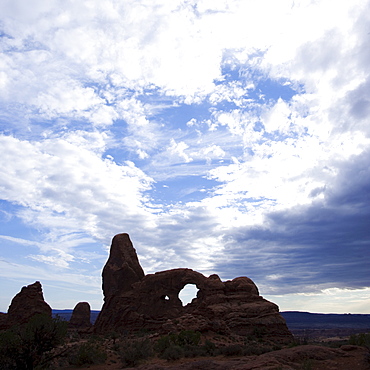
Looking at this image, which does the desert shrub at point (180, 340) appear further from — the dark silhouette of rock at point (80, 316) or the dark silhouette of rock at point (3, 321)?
the dark silhouette of rock at point (80, 316)

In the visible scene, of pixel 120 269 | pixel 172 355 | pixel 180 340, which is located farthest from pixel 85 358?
pixel 120 269

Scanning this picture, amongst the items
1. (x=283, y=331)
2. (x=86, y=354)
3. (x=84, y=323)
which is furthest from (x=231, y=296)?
(x=84, y=323)

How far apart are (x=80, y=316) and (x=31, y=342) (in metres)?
49.2

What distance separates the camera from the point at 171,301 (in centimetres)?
4781

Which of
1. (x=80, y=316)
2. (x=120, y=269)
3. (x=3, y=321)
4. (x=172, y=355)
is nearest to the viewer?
(x=172, y=355)

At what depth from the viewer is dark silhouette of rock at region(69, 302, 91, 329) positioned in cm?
6275

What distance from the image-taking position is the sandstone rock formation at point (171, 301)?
39188 millimetres

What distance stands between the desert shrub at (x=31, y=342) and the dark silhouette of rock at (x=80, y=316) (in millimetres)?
47041

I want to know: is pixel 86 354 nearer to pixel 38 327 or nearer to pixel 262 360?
pixel 38 327

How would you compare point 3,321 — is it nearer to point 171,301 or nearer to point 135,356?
point 171,301

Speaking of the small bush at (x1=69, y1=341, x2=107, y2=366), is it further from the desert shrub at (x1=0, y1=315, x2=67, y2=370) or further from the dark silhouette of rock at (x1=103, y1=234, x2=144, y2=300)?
the dark silhouette of rock at (x1=103, y1=234, x2=144, y2=300)

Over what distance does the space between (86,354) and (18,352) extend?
599 cm

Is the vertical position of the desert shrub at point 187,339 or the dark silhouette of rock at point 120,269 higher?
the dark silhouette of rock at point 120,269

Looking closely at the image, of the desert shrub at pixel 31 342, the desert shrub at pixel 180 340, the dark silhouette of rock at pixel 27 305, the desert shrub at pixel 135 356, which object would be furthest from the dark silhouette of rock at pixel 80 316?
the desert shrub at pixel 31 342
